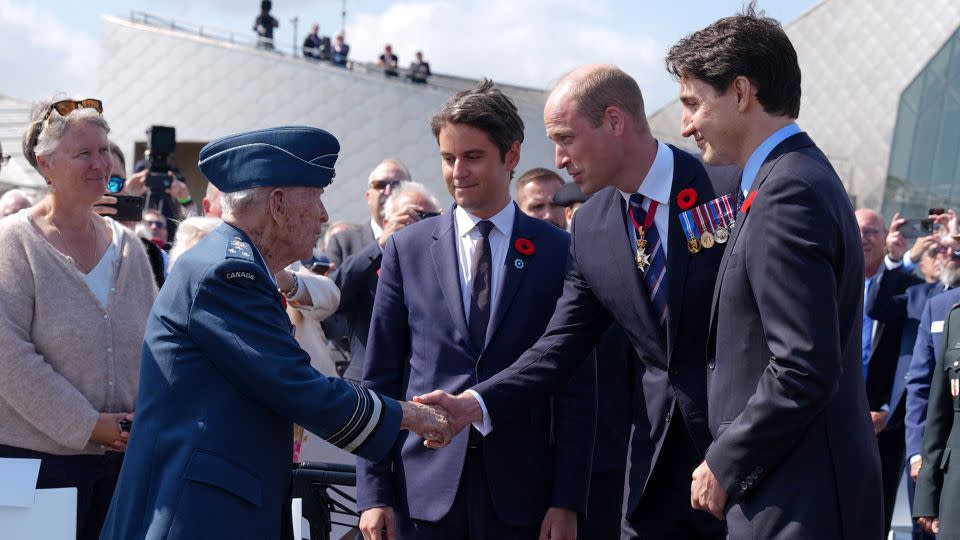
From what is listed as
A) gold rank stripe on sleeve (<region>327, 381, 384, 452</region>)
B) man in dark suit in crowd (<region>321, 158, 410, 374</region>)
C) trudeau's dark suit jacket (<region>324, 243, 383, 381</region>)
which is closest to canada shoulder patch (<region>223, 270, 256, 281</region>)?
gold rank stripe on sleeve (<region>327, 381, 384, 452</region>)

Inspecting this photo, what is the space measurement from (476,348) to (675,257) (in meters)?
0.79

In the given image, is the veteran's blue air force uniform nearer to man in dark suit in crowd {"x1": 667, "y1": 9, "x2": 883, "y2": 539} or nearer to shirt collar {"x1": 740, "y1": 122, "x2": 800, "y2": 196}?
man in dark suit in crowd {"x1": 667, "y1": 9, "x2": 883, "y2": 539}

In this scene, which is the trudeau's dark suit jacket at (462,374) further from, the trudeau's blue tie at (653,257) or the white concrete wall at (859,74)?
the white concrete wall at (859,74)

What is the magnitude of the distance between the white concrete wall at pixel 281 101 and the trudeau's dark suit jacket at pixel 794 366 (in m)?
33.5

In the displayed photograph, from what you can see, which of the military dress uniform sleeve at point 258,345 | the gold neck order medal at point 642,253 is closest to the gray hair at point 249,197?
the military dress uniform sleeve at point 258,345

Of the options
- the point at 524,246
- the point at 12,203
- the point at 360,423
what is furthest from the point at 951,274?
the point at 12,203

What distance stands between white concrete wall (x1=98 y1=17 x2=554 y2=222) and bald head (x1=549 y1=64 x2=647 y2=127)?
32.4 m

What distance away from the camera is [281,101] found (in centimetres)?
3812

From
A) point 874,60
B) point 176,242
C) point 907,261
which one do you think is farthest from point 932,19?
point 176,242

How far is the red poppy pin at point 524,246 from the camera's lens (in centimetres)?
401

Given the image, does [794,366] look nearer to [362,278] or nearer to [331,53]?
[362,278]

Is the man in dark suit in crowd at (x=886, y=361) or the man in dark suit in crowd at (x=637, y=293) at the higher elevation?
the man in dark suit in crowd at (x=637, y=293)

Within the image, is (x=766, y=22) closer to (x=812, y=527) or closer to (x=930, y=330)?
(x=812, y=527)

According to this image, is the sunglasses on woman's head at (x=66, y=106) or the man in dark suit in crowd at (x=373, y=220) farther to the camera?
the man in dark suit in crowd at (x=373, y=220)
